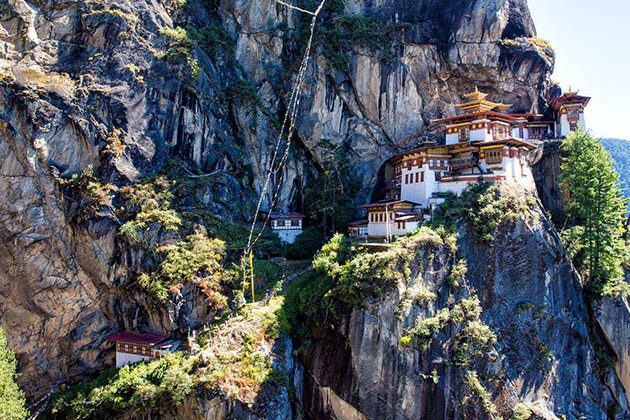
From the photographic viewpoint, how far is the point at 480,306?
27.0 metres

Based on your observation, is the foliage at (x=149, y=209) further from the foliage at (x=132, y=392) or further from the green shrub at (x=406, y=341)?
the green shrub at (x=406, y=341)

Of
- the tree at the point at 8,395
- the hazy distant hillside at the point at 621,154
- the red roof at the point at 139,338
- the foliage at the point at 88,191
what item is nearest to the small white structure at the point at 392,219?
the red roof at the point at 139,338

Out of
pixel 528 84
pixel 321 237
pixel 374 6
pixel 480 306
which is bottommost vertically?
pixel 480 306

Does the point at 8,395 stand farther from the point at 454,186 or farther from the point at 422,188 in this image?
the point at 454,186

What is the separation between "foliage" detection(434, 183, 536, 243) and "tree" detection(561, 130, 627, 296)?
3947mm

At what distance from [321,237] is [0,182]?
20.8 metres

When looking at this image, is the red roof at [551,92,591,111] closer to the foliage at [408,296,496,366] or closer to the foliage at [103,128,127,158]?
the foliage at [408,296,496,366]

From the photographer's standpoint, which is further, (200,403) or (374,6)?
(374,6)

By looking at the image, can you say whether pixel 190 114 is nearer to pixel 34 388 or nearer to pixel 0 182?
pixel 0 182

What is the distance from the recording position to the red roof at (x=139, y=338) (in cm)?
2719

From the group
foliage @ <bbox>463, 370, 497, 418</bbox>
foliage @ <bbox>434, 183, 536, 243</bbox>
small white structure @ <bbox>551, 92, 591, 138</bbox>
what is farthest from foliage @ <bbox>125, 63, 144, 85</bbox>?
small white structure @ <bbox>551, 92, 591, 138</bbox>

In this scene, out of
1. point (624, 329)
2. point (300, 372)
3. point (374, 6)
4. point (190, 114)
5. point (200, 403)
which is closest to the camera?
point (200, 403)

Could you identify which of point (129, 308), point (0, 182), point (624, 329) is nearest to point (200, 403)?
point (129, 308)

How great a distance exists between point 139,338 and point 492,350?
64.3ft
